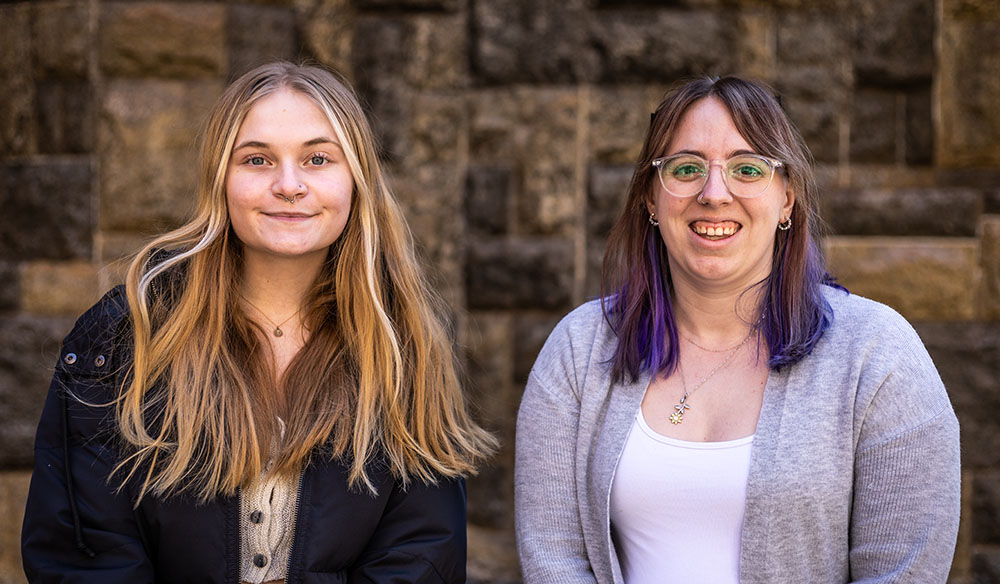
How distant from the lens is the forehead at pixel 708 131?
2.41m

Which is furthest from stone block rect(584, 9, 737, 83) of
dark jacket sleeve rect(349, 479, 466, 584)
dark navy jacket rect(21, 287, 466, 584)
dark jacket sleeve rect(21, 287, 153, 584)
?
dark jacket sleeve rect(21, 287, 153, 584)

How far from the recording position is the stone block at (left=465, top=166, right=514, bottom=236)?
14.4 ft

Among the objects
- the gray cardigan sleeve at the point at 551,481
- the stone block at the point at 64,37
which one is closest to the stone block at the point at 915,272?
the gray cardigan sleeve at the point at 551,481

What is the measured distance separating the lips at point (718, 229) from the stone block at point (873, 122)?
2259 millimetres

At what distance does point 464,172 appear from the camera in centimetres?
442

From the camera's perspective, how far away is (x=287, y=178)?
2.41 meters

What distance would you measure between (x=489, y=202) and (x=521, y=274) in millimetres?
355

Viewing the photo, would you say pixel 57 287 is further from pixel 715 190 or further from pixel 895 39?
pixel 895 39

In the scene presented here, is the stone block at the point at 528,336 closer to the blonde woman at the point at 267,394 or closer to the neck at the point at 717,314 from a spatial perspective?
the blonde woman at the point at 267,394

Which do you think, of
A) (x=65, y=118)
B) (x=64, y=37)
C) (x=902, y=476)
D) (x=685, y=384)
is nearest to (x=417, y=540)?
(x=685, y=384)

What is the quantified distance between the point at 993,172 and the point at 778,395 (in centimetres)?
263

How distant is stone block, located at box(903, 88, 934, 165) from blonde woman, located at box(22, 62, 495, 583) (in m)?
2.71

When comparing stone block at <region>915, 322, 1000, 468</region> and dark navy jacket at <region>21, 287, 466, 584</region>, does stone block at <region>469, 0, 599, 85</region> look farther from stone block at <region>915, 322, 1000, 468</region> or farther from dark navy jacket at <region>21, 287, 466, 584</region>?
dark navy jacket at <region>21, 287, 466, 584</region>

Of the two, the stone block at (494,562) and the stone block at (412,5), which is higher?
the stone block at (412,5)
